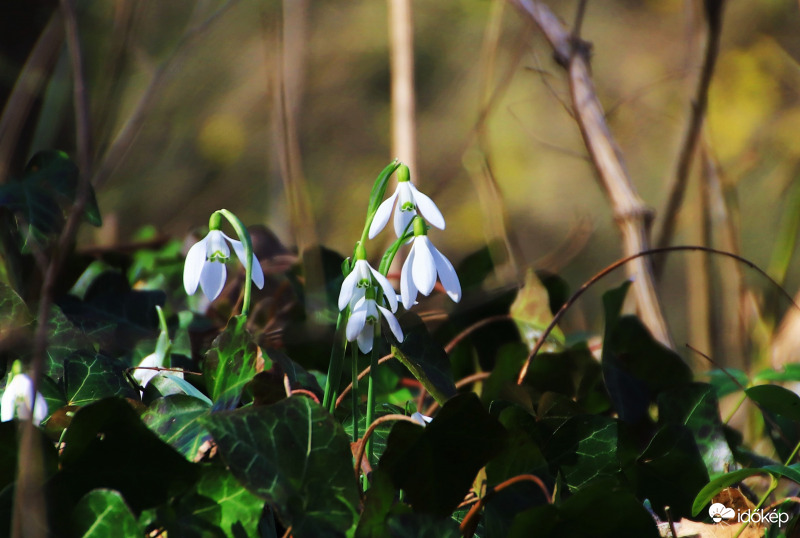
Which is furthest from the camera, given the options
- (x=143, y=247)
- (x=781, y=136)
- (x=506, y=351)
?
(x=781, y=136)

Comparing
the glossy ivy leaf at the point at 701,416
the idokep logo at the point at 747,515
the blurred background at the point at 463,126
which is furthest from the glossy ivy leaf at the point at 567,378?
the blurred background at the point at 463,126

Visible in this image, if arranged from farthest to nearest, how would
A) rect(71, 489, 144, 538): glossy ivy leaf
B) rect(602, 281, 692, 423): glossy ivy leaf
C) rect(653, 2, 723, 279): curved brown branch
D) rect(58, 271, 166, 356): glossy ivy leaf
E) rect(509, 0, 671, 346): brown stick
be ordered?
1. rect(653, 2, 723, 279): curved brown branch
2. rect(509, 0, 671, 346): brown stick
3. rect(58, 271, 166, 356): glossy ivy leaf
4. rect(602, 281, 692, 423): glossy ivy leaf
5. rect(71, 489, 144, 538): glossy ivy leaf

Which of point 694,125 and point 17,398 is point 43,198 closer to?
point 17,398

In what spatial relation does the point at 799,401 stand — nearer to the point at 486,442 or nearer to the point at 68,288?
the point at 486,442

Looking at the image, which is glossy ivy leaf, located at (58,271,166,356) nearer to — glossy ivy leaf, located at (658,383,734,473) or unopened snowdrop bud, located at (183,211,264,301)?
unopened snowdrop bud, located at (183,211,264,301)

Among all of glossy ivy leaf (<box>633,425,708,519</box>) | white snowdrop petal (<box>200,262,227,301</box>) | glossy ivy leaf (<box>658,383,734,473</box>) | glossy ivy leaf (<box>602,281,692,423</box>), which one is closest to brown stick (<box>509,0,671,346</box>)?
glossy ivy leaf (<box>602,281,692,423</box>)

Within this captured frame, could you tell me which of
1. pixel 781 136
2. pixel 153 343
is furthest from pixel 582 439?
pixel 781 136
